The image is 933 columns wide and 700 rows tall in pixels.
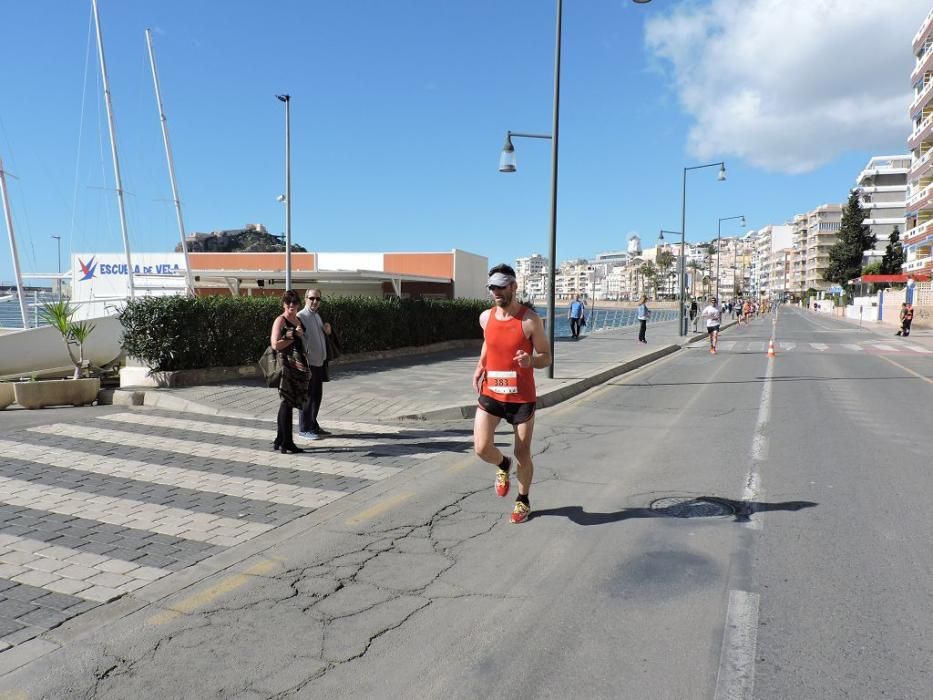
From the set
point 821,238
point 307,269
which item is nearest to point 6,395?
point 307,269

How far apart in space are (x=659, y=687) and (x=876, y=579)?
6.15ft

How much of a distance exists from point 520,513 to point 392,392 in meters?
6.65

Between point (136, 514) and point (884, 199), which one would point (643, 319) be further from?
point (884, 199)

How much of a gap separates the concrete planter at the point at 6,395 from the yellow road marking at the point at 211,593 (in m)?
8.59

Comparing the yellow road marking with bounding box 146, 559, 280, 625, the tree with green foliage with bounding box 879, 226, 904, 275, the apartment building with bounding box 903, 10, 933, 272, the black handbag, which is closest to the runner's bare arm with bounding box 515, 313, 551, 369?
the yellow road marking with bounding box 146, 559, 280, 625

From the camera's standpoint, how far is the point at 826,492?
18.5ft

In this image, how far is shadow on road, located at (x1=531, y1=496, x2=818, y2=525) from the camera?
5.00 meters

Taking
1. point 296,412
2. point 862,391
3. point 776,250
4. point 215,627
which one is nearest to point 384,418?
point 296,412

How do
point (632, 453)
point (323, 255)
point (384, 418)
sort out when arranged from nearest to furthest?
1. point (632, 453)
2. point (384, 418)
3. point (323, 255)

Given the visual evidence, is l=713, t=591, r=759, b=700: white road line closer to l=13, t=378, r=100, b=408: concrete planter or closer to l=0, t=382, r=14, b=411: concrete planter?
l=13, t=378, r=100, b=408: concrete planter

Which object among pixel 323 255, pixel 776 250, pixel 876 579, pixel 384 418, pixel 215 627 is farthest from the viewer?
pixel 776 250

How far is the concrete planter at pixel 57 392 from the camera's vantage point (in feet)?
33.8

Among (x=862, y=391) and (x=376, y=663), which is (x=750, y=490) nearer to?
(x=376, y=663)

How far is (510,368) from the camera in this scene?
4.68 metres
